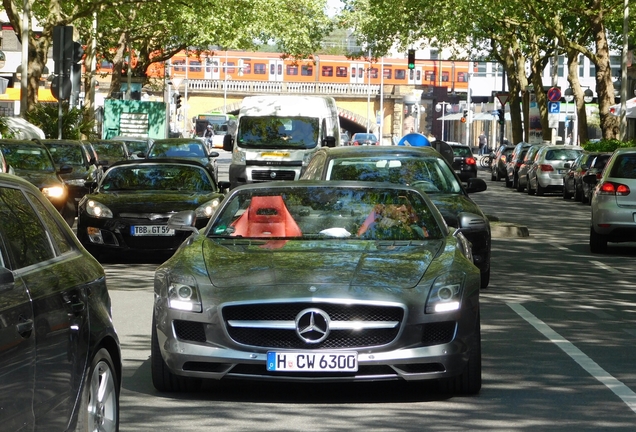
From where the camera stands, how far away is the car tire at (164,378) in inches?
327

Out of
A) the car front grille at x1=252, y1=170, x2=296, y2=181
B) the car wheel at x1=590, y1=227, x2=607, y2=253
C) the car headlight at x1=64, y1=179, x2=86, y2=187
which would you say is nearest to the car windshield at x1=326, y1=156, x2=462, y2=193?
the car wheel at x1=590, y1=227, x2=607, y2=253

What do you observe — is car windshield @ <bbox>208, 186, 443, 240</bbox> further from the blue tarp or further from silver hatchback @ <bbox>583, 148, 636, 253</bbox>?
the blue tarp

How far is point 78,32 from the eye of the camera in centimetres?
5984

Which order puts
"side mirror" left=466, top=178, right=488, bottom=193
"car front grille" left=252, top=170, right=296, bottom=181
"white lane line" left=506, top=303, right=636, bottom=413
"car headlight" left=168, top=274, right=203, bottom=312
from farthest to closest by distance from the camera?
"car front grille" left=252, top=170, right=296, bottom=181 < "side mirror" left=466, top=178, right=488, bottom=193 < "white lane line" left=506, top=303, right=636, bottom=413 < "car headlight" left=168, top=274, right=203, bottom=312

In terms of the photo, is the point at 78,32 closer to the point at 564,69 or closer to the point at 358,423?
the point at 358,423

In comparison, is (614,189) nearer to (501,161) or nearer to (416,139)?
(416,139)

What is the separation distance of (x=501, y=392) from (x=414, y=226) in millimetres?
1510

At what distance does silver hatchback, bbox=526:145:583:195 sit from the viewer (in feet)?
143

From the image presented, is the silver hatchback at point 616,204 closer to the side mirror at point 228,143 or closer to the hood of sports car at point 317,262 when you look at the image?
the hood of sports car at point 317,262

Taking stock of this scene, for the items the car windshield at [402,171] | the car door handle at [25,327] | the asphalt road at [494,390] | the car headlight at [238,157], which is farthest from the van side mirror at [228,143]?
the car door handle at [25,327]

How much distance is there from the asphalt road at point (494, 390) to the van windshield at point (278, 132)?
20.9m

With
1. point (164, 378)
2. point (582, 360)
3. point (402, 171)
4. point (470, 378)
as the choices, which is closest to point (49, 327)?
point (164, 378)

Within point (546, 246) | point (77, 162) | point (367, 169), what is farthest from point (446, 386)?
point (77, 162)

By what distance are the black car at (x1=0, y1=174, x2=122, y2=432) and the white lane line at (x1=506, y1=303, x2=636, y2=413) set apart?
3.24 meters
